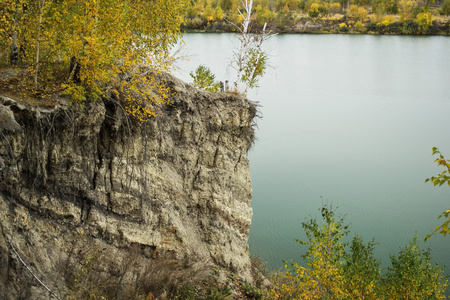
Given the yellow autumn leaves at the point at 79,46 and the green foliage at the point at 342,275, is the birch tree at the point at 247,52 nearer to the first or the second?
the yellow autumn leaves at the point at 79,46

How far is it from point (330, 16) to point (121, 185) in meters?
111

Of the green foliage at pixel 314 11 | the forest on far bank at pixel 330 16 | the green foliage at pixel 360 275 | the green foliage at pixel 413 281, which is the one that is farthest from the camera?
the green foliage at pixel 314 11

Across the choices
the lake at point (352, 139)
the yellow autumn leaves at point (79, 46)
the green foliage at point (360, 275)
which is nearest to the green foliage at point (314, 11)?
the lake at point (352, 139)

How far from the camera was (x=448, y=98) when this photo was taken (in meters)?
48.7

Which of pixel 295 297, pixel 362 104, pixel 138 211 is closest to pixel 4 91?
pixel 138 211

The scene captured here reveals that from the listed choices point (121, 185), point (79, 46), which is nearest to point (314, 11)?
point (121, 185)

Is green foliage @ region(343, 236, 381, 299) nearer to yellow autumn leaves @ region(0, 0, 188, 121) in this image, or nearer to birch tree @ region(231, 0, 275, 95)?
birch tree @ region(231, 0, 275, 95)

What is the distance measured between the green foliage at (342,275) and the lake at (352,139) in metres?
1.97

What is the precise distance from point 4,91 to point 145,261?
5.80 meters

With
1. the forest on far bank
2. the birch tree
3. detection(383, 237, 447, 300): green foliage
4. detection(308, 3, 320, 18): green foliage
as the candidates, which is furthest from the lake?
detection(308, 3, 320, 18): green foliage

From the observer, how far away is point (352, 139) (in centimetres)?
3884

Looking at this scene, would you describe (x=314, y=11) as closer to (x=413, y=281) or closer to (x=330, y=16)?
(x=330, y=16)

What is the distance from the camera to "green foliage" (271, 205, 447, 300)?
12.8 metres

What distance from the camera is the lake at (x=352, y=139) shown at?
1012 inches
